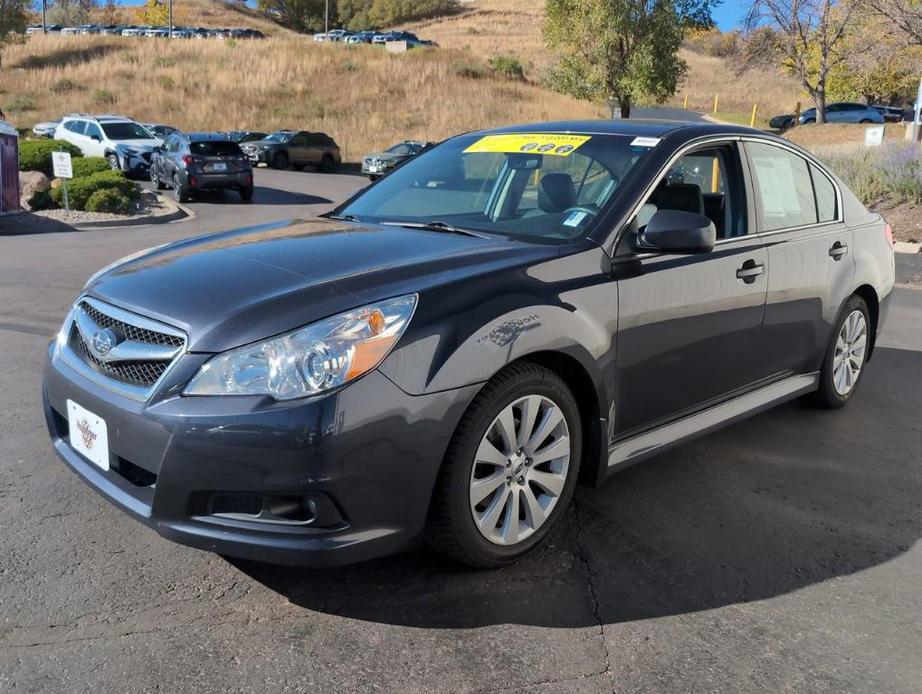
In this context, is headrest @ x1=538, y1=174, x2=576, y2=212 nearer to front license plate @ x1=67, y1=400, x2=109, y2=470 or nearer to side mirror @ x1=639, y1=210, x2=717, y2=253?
side mirror @ x1=639, y1=210, x2=717, y2=253

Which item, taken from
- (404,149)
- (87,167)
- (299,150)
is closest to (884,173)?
(87,167)

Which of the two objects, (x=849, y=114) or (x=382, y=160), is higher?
(x=849, y=114)

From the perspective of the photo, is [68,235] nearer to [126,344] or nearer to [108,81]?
[126,344]

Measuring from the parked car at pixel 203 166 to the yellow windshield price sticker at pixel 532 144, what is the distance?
1594 centimetres

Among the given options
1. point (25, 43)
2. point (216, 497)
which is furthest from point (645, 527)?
point (25, 43)

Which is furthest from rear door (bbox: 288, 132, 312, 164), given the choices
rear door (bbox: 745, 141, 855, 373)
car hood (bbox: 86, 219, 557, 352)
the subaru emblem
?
the subaru emblem

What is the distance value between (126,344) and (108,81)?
49347mm

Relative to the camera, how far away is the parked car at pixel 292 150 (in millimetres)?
31359

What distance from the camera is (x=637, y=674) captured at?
8.52 ft

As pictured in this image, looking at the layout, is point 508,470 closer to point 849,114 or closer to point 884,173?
point 884,173

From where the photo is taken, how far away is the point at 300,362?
259 cm

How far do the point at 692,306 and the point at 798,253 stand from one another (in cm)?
109

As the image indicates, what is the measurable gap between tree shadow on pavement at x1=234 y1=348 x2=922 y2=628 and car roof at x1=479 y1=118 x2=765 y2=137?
5.57 ft

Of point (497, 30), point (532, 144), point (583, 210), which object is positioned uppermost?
point (497, 30)
